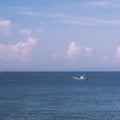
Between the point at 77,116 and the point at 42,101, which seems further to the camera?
the point at 42,101

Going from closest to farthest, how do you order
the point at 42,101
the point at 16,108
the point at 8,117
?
the point at 8,117 < the point at 16,108 < the point at 42,101

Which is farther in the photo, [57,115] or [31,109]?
[31,109]

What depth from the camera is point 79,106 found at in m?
97.1

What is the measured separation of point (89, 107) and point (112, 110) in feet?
26.1

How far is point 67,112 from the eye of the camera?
3388 inches

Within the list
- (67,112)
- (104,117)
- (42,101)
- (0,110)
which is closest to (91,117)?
(104,117)

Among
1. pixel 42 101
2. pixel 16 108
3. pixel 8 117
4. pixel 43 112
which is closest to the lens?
pixel 8 117

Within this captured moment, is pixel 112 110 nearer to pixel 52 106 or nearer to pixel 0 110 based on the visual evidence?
pixel 52 106

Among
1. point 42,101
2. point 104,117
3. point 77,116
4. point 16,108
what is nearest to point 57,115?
point 77,116

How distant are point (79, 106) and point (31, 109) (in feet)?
42.6

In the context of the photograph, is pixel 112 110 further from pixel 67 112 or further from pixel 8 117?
pixel 8 117

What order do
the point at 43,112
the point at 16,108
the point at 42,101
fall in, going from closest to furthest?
the point at 43,112 → the point at 16,108 → the point at 42,101

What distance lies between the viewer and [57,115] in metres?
80.9

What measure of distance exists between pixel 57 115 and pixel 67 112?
5.58 m
